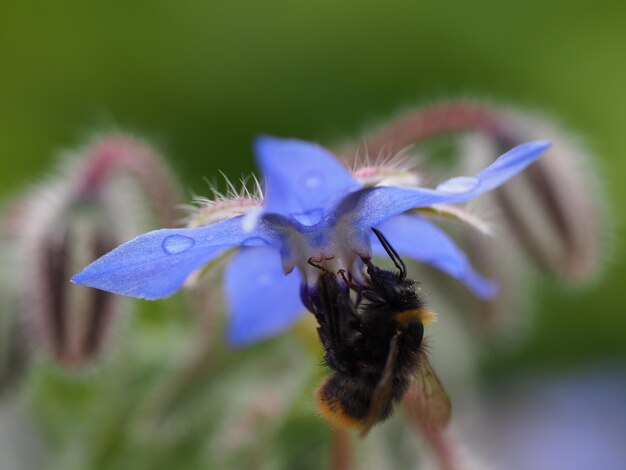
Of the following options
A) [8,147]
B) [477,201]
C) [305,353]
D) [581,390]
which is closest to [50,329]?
[305,353]

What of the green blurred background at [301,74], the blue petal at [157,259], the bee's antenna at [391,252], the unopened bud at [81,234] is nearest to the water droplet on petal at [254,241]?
the blue petal at [157,259]

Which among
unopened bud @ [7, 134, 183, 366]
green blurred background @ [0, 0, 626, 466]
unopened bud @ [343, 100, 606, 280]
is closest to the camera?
unopened bud @ [7, 134, 183, 366]

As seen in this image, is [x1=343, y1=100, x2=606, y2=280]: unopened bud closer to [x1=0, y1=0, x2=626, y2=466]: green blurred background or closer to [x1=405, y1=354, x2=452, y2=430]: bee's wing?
[x1=405, y1=354, x2=452, y2=430]: bee's wing

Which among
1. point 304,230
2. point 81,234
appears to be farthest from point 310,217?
point 81,234

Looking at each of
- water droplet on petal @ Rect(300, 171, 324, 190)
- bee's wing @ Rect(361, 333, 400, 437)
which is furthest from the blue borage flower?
bee's wing @ Rect(361, 333, 400, 437)

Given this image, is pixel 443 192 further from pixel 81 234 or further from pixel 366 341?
pixel 81 234

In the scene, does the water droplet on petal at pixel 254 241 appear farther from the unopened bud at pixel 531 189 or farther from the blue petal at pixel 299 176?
the unopened bud at pixel 531 189
